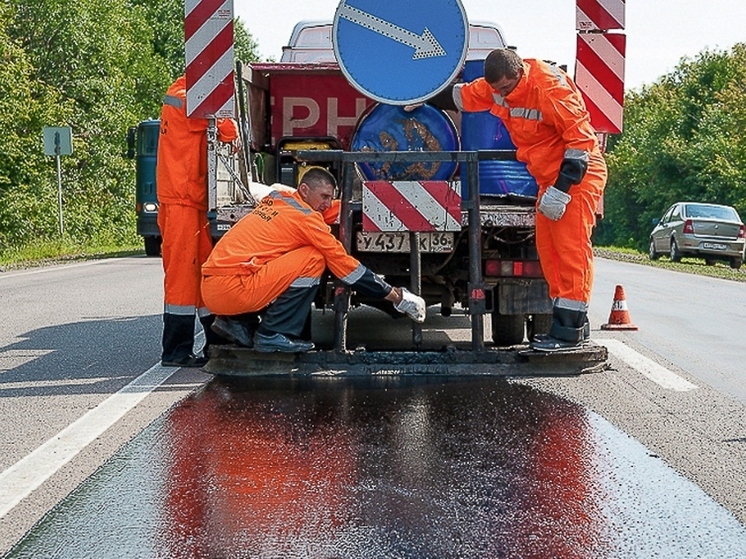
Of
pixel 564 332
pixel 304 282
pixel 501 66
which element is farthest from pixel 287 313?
pixel 501 66

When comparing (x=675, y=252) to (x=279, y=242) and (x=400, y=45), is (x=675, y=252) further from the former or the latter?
(x=279, y=242)

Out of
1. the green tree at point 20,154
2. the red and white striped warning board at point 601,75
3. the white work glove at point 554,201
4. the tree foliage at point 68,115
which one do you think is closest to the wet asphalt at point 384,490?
the white work glove at point 554,201

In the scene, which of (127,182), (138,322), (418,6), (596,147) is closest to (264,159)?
(138,322)

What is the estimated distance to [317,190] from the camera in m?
7.47

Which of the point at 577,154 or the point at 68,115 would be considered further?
the point at 68,115

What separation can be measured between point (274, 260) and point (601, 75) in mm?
2900

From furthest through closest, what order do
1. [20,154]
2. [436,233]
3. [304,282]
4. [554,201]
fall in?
1. [20,154]
2. [436,233]
3. [304,282]
4. [554,201]

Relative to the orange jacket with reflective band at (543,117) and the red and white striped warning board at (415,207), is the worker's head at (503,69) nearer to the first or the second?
the orange jacket with reflective band at (543,117)

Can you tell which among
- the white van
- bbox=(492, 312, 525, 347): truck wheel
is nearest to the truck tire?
the white van

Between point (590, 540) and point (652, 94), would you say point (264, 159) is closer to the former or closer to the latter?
point (590, 540)

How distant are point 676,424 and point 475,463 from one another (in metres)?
1.47

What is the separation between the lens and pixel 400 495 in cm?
451

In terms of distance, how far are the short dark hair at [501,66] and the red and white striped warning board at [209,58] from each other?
1849 mm

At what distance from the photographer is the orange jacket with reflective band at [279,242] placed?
24.0ft
